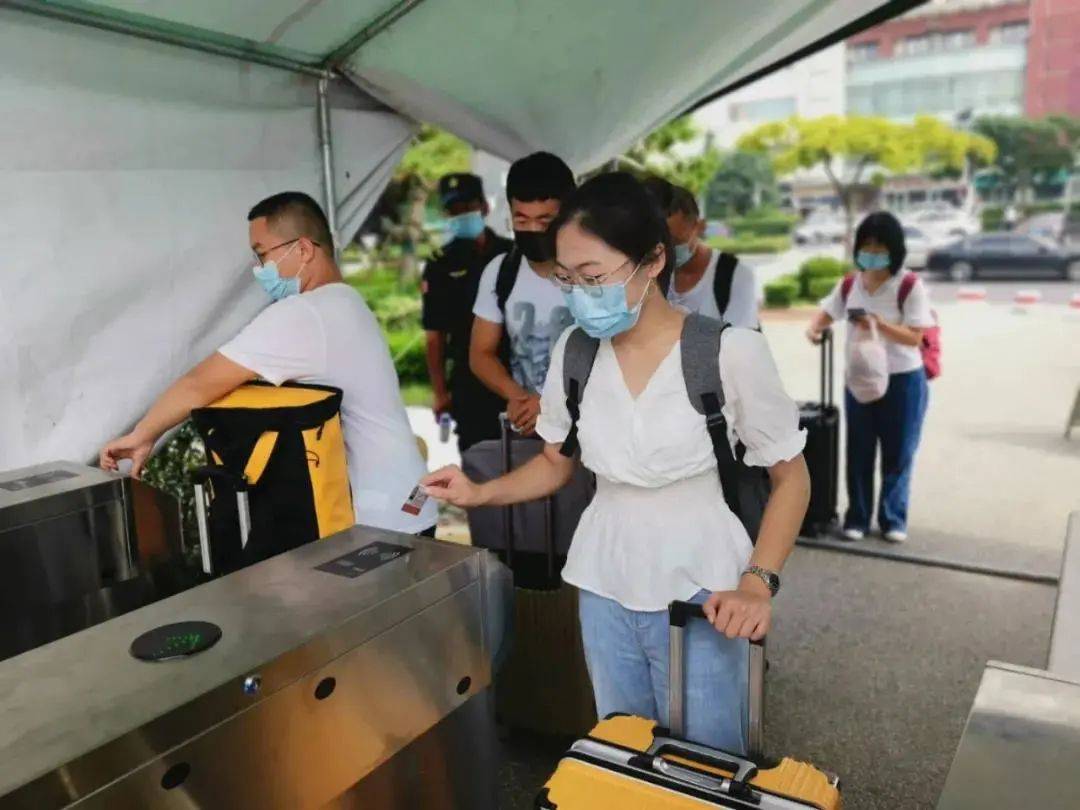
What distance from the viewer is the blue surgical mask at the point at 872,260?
3924mm

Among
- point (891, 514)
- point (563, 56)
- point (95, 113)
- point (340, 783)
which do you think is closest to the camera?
point (340, 783)

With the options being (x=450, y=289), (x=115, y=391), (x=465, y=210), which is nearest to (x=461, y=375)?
(x=450, y=289)

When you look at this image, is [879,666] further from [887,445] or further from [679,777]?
[679,777]

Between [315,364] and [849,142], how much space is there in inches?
689

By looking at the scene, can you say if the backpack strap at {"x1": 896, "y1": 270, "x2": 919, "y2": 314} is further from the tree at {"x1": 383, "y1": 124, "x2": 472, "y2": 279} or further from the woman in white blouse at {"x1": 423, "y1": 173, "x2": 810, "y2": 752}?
the tree at {"x1": 383, "y1": 124, "x2": 472, "y2": 279}

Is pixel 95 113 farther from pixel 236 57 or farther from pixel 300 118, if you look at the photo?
pixel 300 118

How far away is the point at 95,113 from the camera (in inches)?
85.8

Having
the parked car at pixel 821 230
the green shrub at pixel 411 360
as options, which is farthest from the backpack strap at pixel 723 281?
the parked car at pixel 821 230

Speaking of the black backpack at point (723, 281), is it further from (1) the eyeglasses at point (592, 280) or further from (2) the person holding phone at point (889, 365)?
(1) the eyeglasses at point (592, 280)

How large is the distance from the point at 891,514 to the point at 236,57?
131 inches

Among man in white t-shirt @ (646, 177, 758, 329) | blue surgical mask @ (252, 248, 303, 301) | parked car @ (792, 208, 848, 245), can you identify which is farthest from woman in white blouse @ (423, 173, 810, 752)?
parked car @ (792, 208, 848, 245)

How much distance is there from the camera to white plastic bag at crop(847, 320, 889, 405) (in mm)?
3924

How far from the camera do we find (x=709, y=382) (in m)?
1.44

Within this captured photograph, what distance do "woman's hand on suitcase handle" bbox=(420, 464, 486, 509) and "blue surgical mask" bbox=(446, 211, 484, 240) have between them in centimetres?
232
